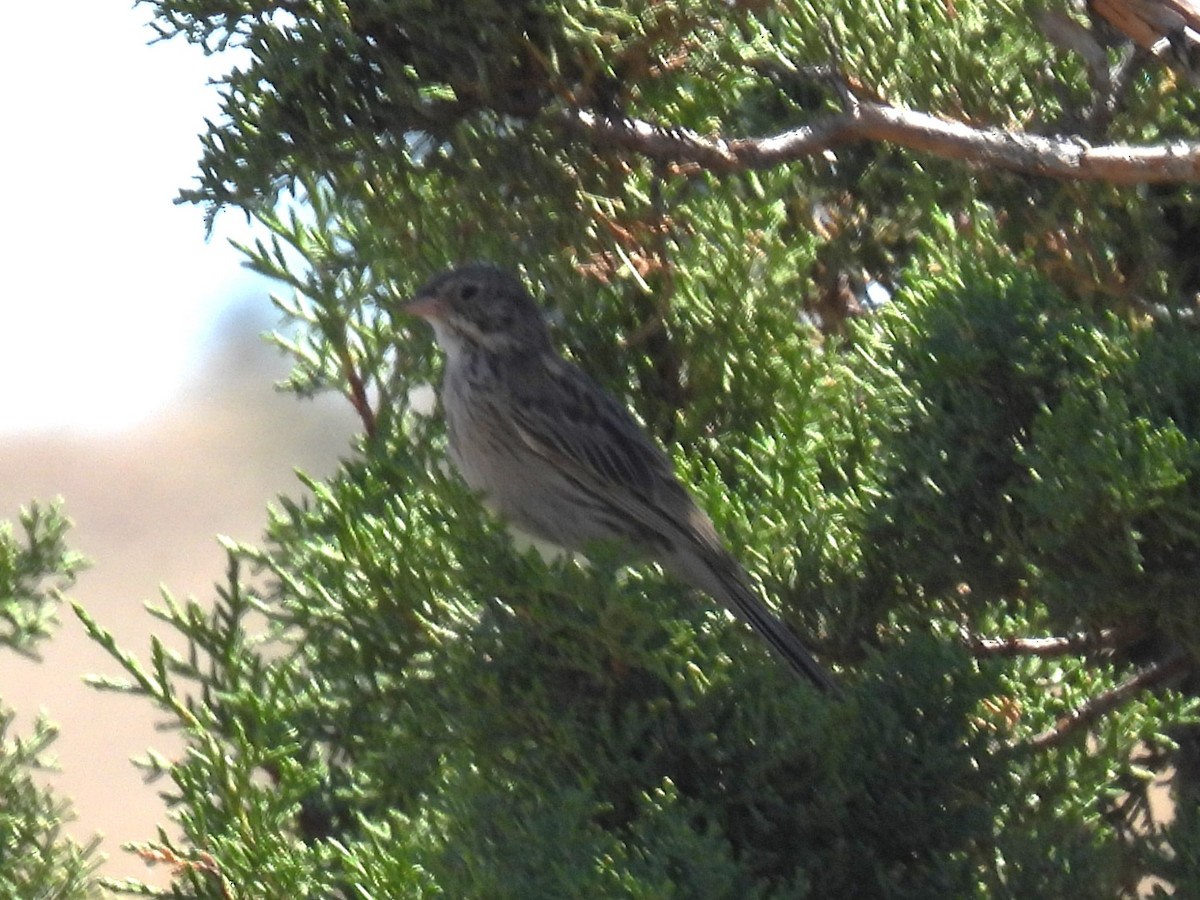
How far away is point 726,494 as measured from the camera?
377 centimetres

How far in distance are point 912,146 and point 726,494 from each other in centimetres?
83

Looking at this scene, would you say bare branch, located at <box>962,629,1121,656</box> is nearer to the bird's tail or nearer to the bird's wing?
the bird's tail

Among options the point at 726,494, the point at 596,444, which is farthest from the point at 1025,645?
the point at 596,444

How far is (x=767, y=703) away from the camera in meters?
2.96

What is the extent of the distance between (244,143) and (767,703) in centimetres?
152

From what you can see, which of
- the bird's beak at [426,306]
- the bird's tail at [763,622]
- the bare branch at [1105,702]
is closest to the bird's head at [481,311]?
the bird's beak at [426,306]

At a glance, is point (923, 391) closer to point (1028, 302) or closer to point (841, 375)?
point (1028, 302)

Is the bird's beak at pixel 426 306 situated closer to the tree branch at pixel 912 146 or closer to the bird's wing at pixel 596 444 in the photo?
the bird's wing at pixel 596 444

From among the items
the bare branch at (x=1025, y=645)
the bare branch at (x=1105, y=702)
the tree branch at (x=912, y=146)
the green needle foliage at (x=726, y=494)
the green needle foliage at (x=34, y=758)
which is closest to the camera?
the green needle foliage at (x=726, y=494)

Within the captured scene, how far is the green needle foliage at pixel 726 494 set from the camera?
9.62ft

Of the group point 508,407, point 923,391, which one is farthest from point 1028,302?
point 508,407

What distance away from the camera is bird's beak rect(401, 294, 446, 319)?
4301 millimetres

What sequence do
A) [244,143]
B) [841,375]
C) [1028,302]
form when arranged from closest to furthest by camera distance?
[1028,302] → [244,143] → [841,375]

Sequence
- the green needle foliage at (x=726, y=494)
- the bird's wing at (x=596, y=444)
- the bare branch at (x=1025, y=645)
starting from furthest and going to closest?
the bird's wing at (x=596, y=444) < the bare branch at (x=1025, y=645) < the green needle foliage at (x=726, y=494)
